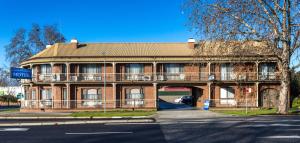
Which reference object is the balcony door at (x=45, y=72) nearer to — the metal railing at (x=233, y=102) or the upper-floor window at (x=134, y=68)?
the upper-floor window at (x=134, y=68)

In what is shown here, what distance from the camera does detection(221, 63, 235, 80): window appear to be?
149 feet

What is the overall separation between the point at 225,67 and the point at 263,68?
451 centimetres

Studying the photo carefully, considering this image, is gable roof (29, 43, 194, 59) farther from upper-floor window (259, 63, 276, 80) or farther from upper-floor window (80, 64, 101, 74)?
upper-floor window (259, 63, 276, 80)

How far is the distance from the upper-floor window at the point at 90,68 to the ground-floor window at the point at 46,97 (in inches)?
184

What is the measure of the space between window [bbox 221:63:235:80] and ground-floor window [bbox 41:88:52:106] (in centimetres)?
2011

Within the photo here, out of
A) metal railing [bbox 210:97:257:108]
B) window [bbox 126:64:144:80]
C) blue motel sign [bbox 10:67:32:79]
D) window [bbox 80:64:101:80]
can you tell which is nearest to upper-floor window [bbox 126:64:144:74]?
window [bbox 126:64:144:80]

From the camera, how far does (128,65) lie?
152ft

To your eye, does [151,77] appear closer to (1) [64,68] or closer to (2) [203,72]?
(2) [203,72]

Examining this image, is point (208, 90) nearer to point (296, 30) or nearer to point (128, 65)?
point (128, 65)

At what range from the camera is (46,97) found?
1839 inches

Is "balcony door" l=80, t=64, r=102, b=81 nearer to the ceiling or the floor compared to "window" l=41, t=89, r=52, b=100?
nearer to the ceiling

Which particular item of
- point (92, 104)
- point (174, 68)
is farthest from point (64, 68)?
point (174, 68)

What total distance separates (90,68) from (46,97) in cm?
625

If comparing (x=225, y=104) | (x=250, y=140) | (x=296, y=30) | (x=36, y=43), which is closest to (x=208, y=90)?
(x=225, y=104)
